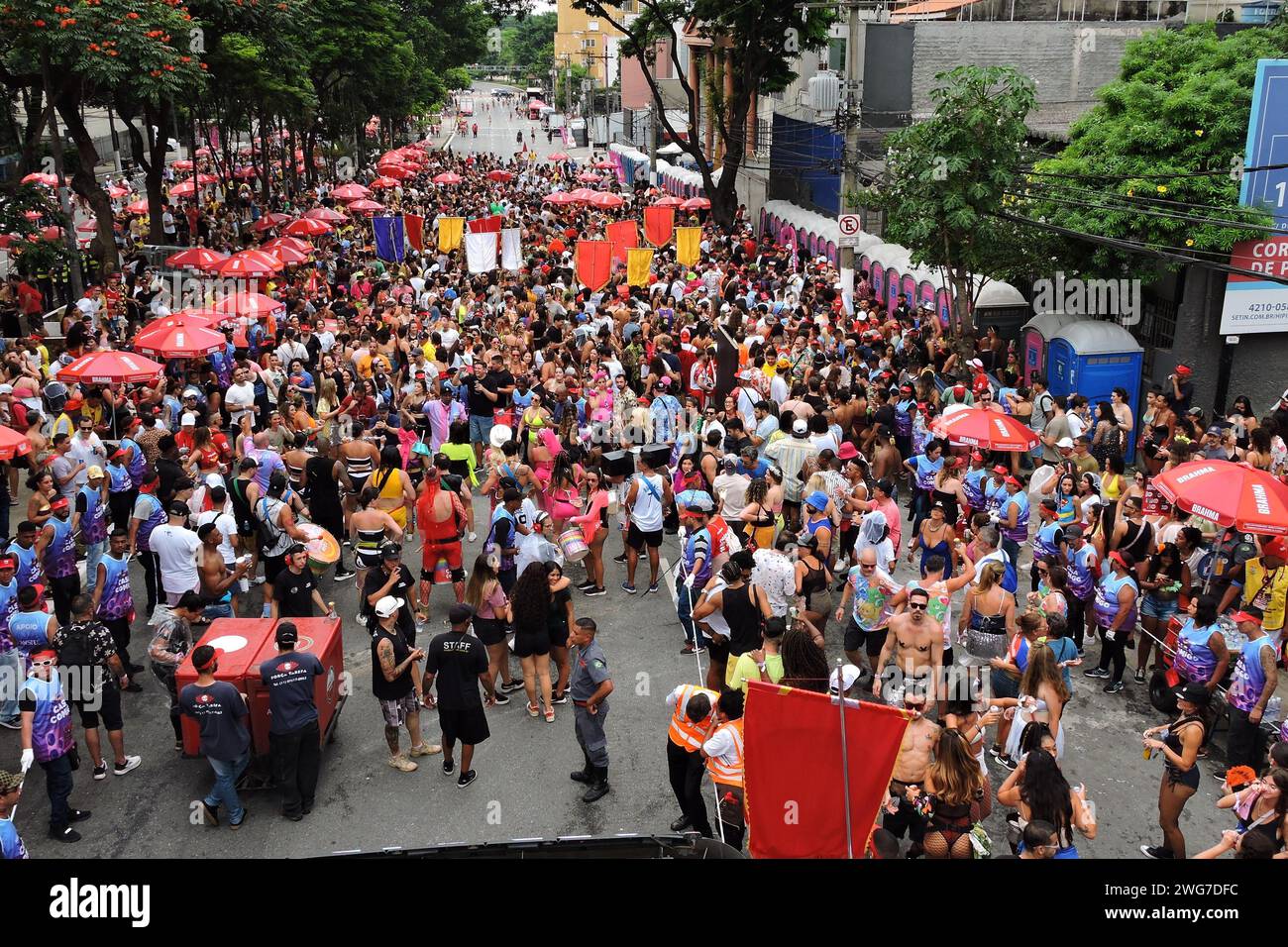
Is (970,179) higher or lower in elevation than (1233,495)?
higher

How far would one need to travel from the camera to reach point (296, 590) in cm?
933

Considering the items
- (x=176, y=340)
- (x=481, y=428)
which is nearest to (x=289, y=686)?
(x=481, y=428)

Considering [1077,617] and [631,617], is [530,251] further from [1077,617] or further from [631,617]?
[1077,617]

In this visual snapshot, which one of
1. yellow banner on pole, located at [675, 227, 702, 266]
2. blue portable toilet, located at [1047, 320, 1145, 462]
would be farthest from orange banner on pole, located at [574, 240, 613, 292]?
blue portable toilet, located at [1047, 320, 1145, 462]

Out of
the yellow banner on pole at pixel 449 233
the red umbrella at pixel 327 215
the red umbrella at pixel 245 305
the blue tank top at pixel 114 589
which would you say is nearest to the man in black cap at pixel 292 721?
the blue tank top at pixel 114 589

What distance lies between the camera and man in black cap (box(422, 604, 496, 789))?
7723mm

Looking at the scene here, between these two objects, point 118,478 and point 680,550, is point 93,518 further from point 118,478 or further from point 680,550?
point 680,550

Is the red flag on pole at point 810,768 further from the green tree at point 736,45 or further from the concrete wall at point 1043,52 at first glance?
the green tree at point 736,45

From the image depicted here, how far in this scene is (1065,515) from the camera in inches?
397

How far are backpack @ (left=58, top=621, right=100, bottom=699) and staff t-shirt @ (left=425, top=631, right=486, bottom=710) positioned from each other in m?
2.35

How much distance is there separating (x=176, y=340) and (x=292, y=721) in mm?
8140

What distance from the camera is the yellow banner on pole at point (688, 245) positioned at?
2538 cm
